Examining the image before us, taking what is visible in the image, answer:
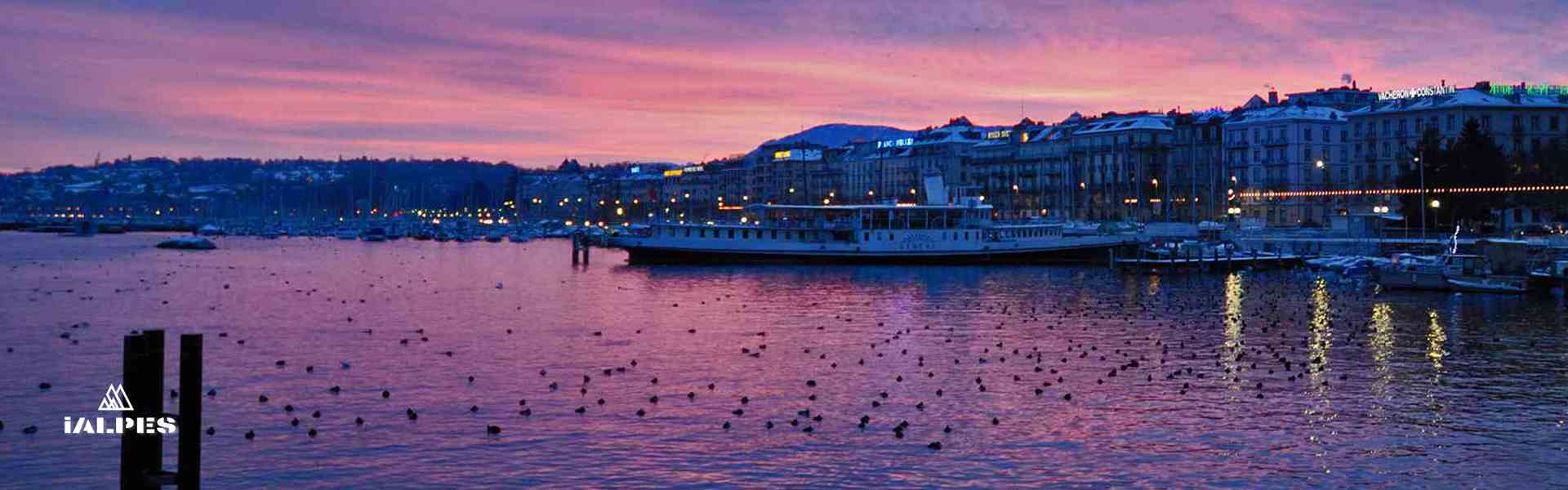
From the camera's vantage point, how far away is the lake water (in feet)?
80.0

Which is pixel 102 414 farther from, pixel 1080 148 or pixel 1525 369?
pixel 1080 148

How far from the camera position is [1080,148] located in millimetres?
171500

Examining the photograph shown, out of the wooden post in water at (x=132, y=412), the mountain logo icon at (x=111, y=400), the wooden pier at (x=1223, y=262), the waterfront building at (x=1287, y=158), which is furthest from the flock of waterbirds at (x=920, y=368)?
the waterfront building at (x=1287, y=158)

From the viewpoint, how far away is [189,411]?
16.2 m

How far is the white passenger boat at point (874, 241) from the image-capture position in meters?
103

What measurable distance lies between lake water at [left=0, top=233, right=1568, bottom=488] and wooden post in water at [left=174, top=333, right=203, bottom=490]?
6.87 m

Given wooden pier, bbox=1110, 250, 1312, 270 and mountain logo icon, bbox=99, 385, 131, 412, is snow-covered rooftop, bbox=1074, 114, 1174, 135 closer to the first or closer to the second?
wooden pier, bbox=1110, 250, 1312, 270

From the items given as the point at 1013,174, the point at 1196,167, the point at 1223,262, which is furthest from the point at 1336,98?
the point at 1223,262

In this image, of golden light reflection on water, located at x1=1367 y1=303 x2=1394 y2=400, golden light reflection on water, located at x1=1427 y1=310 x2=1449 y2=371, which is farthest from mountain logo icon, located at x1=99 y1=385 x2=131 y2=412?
golden light reflection on water, located at x1=1427 y1=310 x2=1449 y2=371

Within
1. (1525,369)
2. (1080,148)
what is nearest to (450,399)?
(1525,369)

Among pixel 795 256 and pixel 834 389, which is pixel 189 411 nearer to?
pixel 834 389

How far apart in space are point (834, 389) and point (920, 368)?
4424mm

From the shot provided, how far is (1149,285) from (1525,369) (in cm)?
3880

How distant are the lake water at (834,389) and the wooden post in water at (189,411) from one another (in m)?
6.87
